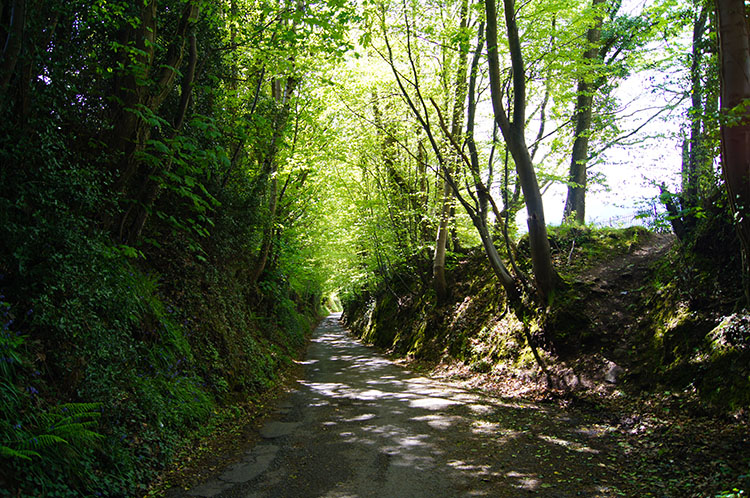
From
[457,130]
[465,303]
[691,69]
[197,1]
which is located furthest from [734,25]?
[465,303]

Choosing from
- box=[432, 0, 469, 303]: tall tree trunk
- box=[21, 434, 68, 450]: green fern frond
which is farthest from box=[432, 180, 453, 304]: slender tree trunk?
box=[21, 434, 68, 450]: green fern frond

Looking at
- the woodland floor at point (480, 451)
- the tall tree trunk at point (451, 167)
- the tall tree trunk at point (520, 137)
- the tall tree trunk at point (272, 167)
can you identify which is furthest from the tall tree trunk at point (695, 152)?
the tall tree trunk at point (272, 167)

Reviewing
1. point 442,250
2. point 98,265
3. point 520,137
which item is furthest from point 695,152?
point 98,265

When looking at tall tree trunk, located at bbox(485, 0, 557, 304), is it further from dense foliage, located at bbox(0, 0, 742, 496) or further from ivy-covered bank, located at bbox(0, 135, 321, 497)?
ivy-covered bank, located at bbox(0, 135, 321, 497)

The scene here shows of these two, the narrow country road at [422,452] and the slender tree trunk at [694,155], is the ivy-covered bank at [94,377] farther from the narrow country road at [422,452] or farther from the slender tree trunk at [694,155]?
the slender tree trunk at [694,155]

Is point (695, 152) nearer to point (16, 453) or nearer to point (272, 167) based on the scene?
point (16, 453)

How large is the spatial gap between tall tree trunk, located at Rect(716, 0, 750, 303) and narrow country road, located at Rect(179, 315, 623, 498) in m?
3.09

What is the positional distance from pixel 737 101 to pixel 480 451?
17.5 ft

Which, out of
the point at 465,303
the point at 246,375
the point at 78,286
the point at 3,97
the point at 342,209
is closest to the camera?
the point at 3,97

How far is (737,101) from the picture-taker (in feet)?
16.4

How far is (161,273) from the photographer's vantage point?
7.65 metres

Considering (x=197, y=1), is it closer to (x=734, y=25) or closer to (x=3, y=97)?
(x=3, y=97)

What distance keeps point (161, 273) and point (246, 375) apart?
2803 mm

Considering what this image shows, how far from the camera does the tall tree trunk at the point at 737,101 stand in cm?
495
